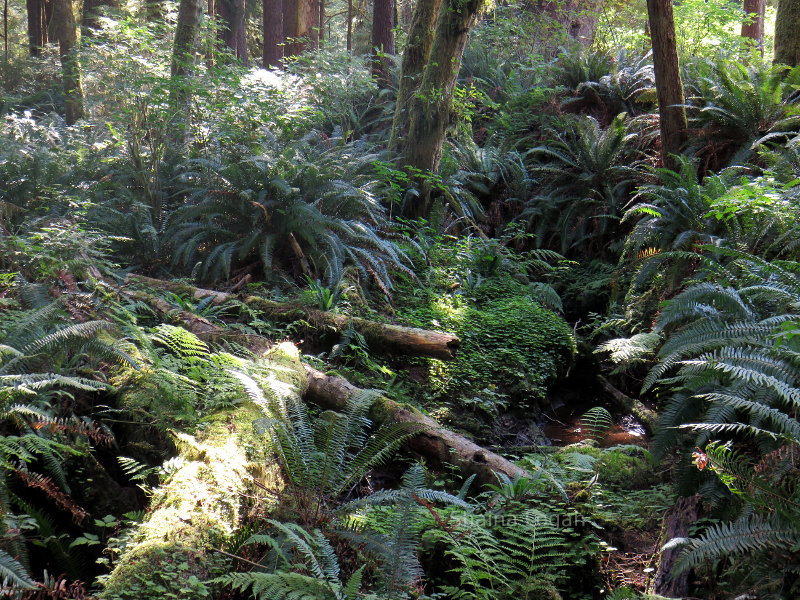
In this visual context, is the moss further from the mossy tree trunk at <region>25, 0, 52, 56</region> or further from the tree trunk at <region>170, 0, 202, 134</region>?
the mossy tree trunk at <region>25, 0, 52, 56</region>

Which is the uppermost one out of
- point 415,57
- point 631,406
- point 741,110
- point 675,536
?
point 415,57

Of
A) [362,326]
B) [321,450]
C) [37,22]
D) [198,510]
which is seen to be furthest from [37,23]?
[198,510]

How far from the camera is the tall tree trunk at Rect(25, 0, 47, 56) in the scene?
59.8ft

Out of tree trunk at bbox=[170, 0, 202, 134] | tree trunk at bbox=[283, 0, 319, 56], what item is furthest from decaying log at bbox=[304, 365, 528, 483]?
tree trunk at bbox=[283, 0, 319, 56]

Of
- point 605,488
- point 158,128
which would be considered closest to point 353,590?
point 605,488

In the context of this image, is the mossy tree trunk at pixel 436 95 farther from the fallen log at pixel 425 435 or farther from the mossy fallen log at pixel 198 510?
the mossy fallen log at pixel 198 510

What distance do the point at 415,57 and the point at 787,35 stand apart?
4.94 m

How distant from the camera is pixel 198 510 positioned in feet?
8.13

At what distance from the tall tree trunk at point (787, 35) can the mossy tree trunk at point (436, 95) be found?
13.4 feet

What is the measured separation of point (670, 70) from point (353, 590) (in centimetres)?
735

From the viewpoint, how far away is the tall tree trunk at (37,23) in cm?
1823

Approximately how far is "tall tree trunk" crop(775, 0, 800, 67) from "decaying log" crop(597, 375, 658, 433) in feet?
18.3

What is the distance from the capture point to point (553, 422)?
5.48 meters

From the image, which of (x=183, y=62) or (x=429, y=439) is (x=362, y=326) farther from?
(x=183, y=62)
